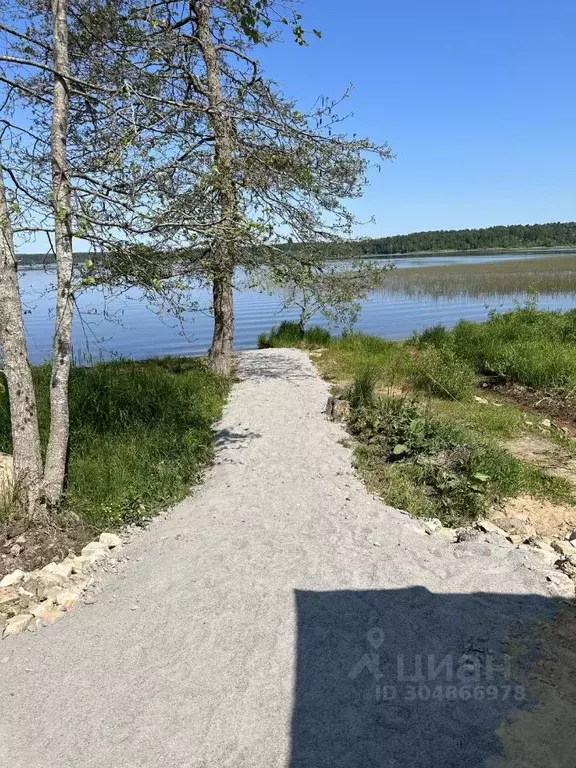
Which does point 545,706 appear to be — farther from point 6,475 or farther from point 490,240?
point 490,240

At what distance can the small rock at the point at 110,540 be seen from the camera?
483 centimetres

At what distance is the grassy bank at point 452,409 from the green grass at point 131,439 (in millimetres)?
2223

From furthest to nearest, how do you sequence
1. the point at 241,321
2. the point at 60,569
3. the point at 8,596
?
the point at 241,321
the point at 60,569
the point at 8,596

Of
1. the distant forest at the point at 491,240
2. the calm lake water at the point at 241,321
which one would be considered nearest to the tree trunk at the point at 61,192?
the calm lake water at the point at 241,321

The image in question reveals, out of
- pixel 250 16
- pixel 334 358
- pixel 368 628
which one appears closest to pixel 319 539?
pixel 368 628

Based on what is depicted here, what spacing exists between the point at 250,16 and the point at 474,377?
920cm

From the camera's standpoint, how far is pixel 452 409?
9.20m

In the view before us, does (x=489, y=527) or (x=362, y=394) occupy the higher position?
(x=362, y=394)

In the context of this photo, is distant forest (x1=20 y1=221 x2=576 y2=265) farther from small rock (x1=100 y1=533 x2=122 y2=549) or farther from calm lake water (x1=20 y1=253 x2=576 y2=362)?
small rock (x1=100 y1=533 x2=122 y2=549)

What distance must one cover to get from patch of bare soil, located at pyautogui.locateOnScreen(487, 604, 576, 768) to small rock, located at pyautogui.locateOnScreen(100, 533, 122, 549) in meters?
3.31

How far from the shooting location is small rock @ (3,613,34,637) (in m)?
3.73

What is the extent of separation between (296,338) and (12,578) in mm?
13004

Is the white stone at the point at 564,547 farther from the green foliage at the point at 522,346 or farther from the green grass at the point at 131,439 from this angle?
the green foliage at the point at 522,346

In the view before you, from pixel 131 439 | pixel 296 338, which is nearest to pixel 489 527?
pixel 131 439
